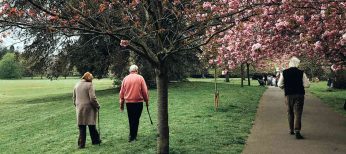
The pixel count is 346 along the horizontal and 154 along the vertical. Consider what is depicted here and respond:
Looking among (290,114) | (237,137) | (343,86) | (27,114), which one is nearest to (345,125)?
(290,114)

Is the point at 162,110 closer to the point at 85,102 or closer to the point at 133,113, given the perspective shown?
the point at 133,113

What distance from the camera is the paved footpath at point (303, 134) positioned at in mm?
9531

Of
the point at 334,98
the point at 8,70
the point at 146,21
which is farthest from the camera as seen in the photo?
the point at 8,70

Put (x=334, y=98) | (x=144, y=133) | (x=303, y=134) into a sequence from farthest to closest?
(x=334, y=98)
(x=144, y=133)
(x=303, y=134)

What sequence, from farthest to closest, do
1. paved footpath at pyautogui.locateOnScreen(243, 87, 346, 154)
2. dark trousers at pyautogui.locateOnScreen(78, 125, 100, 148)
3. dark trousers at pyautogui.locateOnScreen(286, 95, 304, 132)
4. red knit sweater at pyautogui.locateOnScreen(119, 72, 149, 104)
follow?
dark trousers at pyautogui.locateOnScreen(78, 125, 100, 148) < red knit sweater at pyautogui.locateOnScreen(119, 72, 149, 104) < dark trousers at pyautogui.locateOnScreen(286, 95, 304, 132) < paved footpath at pyautogui.locateOnScreen(243, 87, 346, 154)

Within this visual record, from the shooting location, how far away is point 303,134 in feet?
37.9

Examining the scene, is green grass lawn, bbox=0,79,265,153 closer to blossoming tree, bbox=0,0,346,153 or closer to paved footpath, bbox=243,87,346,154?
paved footpath, bbox=243,87,346,154

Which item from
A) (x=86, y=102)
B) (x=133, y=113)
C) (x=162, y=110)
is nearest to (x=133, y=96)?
(x=133, y=113)

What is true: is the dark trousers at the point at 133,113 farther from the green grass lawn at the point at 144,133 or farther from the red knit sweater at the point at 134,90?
the green grass lawn at the point at 144,133

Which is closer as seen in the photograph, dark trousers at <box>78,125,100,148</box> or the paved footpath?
the paved footpath

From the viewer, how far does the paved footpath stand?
31.3ft

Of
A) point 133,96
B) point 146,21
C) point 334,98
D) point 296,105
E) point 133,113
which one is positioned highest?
point 146,21

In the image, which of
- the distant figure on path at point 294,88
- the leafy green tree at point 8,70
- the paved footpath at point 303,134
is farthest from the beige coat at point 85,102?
the leafy green tree at point 8,70

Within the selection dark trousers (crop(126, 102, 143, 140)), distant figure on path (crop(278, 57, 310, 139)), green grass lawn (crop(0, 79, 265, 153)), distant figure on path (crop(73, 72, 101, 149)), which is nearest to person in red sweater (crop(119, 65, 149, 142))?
dark trousers (crop(126, 102, 143, 140))
